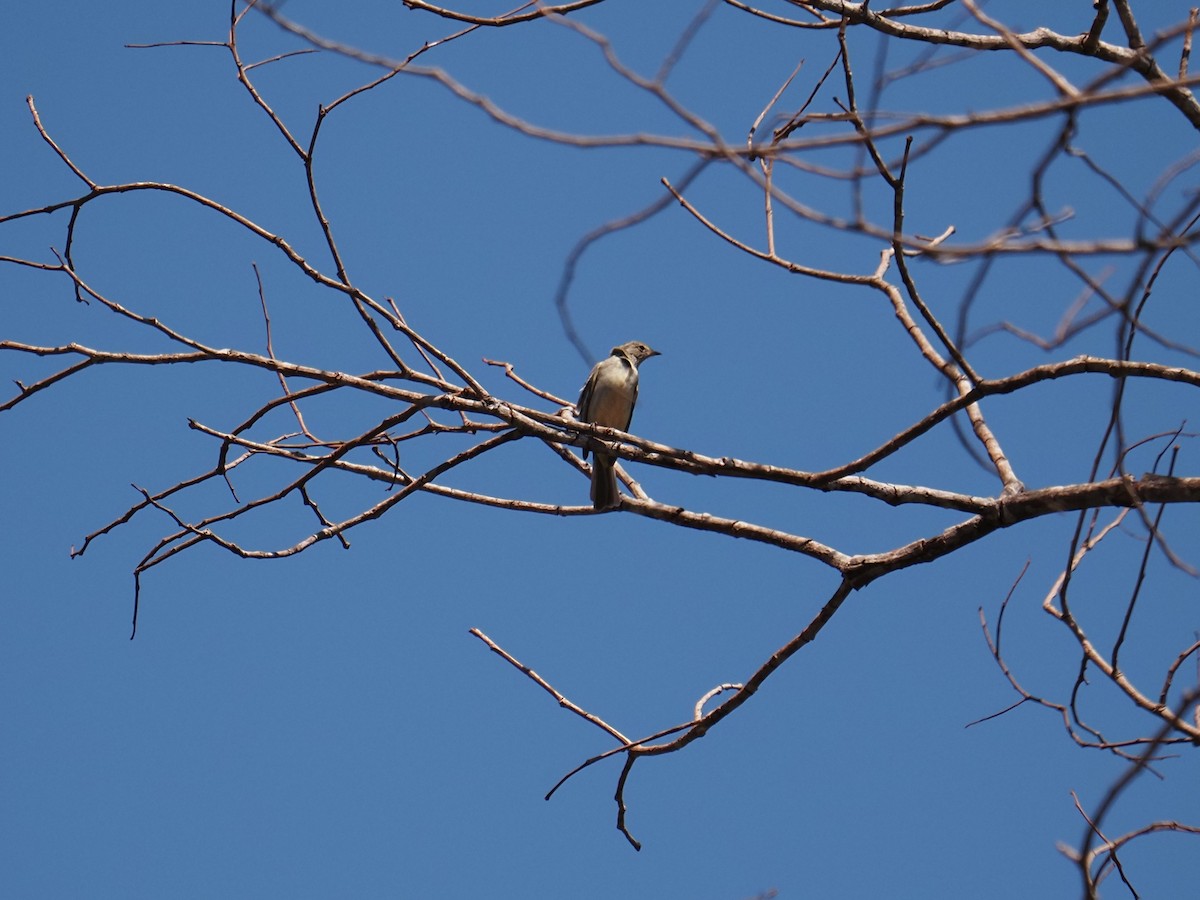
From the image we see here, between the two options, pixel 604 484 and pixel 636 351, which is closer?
pixel 604 484

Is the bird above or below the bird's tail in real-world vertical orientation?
above

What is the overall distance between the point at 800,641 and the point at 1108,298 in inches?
85.8

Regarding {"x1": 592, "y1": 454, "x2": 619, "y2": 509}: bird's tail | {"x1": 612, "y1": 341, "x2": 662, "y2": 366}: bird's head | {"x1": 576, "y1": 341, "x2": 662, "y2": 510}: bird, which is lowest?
{"x1": 592, "y1": 454, "x2": 619, "y2": 509}: bird's tail

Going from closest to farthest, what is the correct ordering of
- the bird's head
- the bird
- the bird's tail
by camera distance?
the bird's tail
the bird
the bird's head

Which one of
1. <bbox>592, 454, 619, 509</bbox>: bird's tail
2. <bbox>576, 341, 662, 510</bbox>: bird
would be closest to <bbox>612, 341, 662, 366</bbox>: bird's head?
<bbox>576, 341, 662, 510</bbox>: bird

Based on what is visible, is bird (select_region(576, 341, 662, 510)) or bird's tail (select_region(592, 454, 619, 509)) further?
bird (select_region(576, 341, 662, 510))

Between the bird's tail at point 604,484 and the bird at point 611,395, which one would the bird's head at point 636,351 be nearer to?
the bird at point 611,395

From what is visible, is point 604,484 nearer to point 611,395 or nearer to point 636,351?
point 611,395

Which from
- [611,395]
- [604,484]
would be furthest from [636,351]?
[604,484]

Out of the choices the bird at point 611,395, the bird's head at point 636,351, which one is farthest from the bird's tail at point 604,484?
the bird's head at point 636,351

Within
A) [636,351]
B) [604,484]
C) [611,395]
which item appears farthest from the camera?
[636,351]

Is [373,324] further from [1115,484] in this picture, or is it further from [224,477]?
[1115,484]

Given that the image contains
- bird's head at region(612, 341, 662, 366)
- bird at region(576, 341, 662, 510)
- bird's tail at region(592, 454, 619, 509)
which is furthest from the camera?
bird's head at region(612, 341, 662, 366)

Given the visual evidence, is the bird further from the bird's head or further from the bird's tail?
the bird's tail
